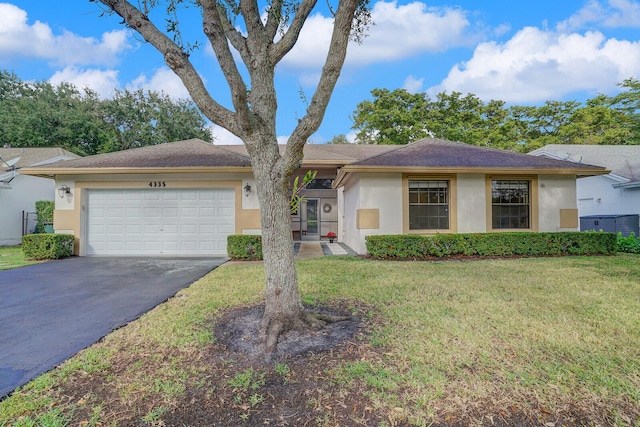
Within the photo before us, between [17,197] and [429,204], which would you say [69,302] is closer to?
[429,204]

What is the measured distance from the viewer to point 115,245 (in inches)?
425

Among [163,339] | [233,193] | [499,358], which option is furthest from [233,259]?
[499,358]

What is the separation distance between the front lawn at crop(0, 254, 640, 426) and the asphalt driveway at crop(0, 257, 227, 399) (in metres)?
0.35

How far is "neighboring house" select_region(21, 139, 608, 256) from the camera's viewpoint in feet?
33.4

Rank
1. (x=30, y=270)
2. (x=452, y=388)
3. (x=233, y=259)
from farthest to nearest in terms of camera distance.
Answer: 1. (x=233, y=259)
2. (x=30, y=270)
3. (x=452, y=388)

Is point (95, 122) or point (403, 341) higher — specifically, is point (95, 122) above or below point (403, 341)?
above

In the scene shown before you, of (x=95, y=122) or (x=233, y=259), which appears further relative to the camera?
(x=95, y=122)

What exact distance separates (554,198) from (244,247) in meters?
10.2

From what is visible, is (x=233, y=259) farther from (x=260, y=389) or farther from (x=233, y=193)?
(x=260, y=389)

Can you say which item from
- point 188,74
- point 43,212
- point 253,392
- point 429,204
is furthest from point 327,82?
point 43,212

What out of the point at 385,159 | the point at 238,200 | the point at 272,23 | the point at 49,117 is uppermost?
the point at 49,117

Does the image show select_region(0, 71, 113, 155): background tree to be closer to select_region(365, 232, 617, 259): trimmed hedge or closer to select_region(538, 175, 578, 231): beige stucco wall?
select_region(365, 232, 617, 259): trimmed hedge

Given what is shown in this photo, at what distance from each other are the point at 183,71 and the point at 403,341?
3.89 meters

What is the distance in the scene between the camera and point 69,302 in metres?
5.27
